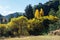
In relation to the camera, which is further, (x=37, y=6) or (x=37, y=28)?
(x=37, y=6)

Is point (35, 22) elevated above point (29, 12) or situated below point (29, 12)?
below

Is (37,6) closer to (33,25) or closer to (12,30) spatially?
(33,25)

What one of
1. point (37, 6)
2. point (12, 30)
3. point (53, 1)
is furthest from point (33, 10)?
point (12, 30)

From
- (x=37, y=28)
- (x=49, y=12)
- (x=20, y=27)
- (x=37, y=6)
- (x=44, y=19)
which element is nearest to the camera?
(x=20, y=27)

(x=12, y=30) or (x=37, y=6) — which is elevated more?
(x=37, y=6)

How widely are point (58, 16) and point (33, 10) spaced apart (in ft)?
53.2

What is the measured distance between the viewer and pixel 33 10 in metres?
87.8

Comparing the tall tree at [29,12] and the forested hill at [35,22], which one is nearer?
the forested hill at [35,22]

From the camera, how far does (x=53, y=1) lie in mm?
90938

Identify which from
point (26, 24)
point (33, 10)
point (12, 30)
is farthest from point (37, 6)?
point (12, 30)

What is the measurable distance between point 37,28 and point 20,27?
21.7ft

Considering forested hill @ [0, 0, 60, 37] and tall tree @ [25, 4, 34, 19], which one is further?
tall tree @ [25, 4, 34, 19]

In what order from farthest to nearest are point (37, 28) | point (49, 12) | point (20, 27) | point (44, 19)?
point (49, 12)
point (44, 19)
point (37, 28)
point (20, 27)

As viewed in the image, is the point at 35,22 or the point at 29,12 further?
the point at 29,12
